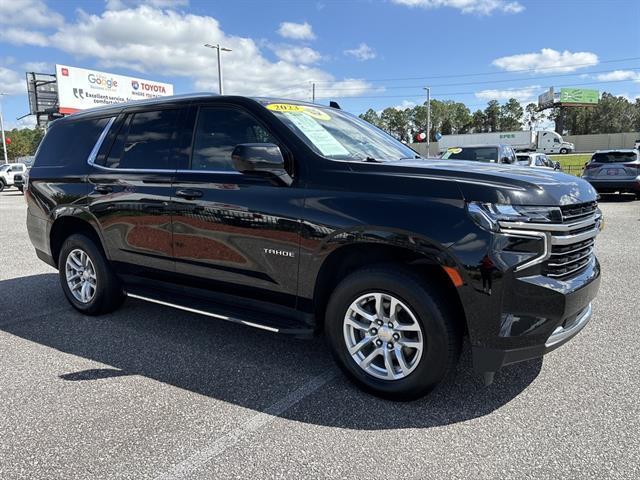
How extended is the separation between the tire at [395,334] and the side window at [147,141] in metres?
1.91

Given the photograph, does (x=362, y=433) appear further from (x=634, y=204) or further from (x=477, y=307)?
(x=634, y=204)

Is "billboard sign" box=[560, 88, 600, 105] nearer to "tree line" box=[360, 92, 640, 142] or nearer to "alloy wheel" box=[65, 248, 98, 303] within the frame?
"tree line" box=[360, 92, 640, 142]

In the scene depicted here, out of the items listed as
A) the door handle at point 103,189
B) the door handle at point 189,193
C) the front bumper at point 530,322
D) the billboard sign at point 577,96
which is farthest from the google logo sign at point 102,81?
the billboard sign at point 577,96

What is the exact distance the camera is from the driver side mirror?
3.14 m

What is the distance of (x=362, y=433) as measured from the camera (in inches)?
109

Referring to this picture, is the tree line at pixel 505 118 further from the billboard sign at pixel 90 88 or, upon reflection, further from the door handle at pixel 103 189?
the door handle at pixel 103 189

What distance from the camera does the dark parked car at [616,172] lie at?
14.6 meters

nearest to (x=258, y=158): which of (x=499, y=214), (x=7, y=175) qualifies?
(x=499, y=214)

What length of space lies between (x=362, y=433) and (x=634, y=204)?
14967 mm

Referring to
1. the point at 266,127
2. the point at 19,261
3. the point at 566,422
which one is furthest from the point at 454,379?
the point at 19,261

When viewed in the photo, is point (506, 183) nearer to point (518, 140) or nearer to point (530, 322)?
point (530, 322)

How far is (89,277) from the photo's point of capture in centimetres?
478

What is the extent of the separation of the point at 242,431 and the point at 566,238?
212 cm

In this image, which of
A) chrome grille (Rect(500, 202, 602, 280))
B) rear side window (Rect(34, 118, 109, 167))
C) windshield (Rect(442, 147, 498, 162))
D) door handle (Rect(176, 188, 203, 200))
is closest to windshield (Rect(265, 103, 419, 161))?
door handle (Rect(176, 188, 203, 200))
